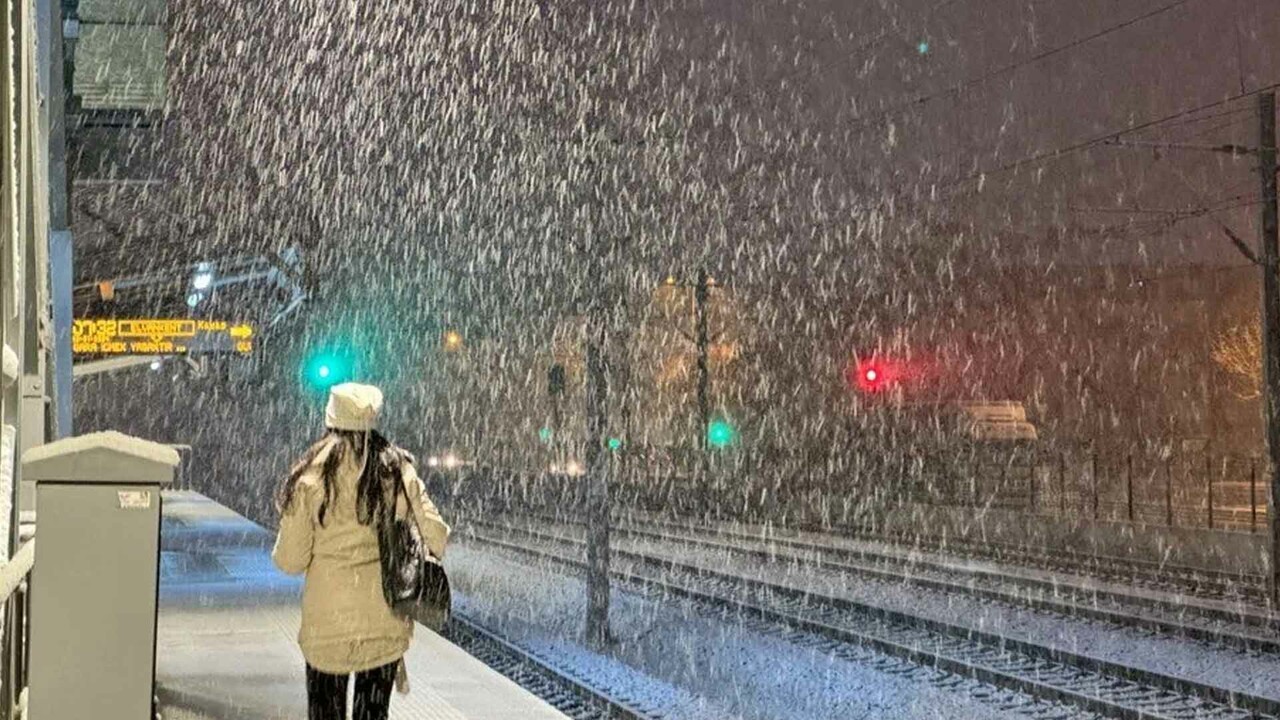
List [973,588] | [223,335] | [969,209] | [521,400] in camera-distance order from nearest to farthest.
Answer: [973,588] → [223,335] → [969,209] → [521,400]

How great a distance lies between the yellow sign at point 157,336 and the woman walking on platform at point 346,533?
15666 mm

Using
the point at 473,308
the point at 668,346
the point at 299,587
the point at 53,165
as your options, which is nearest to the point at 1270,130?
the point at 299,587

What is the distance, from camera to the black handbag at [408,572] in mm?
4910

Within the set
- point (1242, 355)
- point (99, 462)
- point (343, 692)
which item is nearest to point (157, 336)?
point (343, 692)

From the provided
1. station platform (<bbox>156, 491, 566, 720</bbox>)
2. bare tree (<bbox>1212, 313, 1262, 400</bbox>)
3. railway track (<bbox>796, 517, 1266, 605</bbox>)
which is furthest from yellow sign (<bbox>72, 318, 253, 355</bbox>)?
bare tree (<bbox>1212, 313, 1262, 400</bbox>)

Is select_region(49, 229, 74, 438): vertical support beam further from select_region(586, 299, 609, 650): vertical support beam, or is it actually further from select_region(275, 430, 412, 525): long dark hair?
select_region(275, 430, 412, 525): long dark hair

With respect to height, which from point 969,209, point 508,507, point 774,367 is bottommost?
point 508,507

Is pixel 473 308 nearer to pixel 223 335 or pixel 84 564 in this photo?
pixel 223 335

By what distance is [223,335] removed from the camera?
20.8m

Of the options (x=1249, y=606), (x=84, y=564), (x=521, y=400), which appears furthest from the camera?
(x=521, y=400)

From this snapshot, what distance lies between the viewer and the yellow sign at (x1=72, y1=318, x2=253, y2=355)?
784 inches

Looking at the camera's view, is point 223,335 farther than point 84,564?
Yes

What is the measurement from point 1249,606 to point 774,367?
28.3m

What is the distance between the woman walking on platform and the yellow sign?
15666 mm
